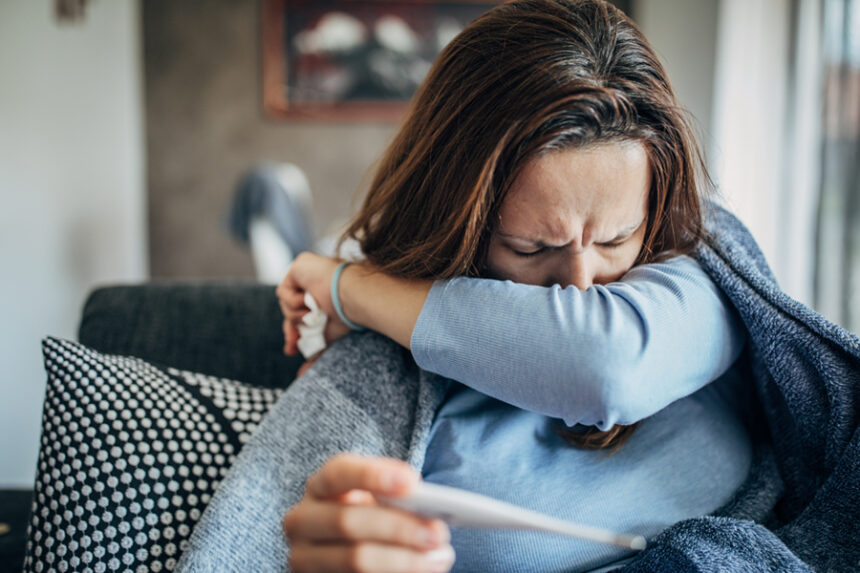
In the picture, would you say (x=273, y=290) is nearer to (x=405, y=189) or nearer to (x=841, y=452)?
(x=405, y=189)

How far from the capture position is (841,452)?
2.23 feet

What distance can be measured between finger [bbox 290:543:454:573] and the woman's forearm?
30 centimetres

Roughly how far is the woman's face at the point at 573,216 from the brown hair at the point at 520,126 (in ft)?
0.05

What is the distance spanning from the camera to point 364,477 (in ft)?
1.41

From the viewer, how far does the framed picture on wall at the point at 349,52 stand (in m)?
3.86

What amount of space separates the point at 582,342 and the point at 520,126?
0.23 meters

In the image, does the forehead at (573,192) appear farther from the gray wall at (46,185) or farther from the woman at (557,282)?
the gray wall at (46,185)

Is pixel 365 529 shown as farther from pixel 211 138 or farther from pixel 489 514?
pixel 211 138

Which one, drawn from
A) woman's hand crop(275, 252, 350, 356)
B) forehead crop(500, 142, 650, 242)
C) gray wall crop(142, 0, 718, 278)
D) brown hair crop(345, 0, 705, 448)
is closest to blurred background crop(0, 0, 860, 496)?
gray wall crop(142, 0, 718, 278)

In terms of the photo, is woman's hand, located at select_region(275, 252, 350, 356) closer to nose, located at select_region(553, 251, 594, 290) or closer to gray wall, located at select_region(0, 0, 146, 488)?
nose, located at select_region(553, 251, 594, 290)

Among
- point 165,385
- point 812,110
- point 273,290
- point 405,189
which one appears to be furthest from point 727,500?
point 812,110

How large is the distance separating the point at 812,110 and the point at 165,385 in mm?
2293

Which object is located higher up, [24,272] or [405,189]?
[405,189]

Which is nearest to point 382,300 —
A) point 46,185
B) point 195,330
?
point 195,330
